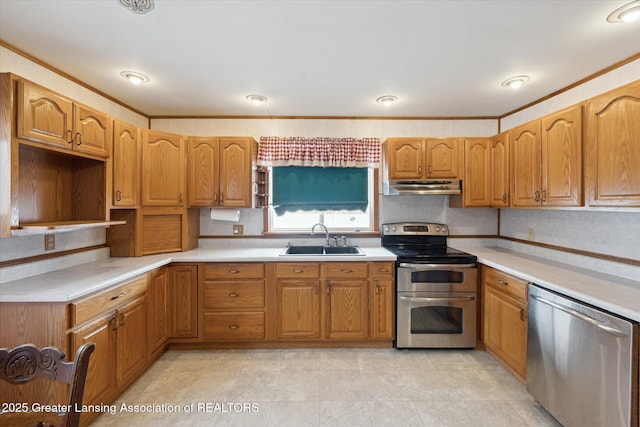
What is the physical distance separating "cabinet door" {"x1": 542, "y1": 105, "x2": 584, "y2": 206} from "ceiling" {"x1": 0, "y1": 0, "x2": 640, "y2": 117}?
43 cm

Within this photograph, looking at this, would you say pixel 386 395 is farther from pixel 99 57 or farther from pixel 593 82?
pixel 99 57

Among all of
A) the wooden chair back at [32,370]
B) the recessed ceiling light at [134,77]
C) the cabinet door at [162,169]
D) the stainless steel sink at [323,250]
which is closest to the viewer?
the wooden chair back at [32,370]

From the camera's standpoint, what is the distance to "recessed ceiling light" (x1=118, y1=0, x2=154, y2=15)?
149 centimetres

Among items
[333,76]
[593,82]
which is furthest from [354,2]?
[593,82]

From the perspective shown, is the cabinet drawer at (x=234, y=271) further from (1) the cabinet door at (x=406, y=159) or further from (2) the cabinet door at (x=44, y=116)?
(1) the cabinet door at (x=406, y=159)

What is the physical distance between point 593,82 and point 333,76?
6.81 ft

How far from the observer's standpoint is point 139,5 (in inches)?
59.8

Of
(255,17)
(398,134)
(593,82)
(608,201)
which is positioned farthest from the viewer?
(398,134)

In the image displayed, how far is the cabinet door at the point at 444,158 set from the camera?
3.02 meters

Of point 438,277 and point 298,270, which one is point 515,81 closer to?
point 438,277

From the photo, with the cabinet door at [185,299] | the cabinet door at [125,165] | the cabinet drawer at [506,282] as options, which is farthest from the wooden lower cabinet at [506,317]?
the cabinet door at [125,165]

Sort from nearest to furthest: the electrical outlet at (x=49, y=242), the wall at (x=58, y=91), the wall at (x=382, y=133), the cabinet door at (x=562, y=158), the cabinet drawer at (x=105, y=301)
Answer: the cabinet drawer at (x=105, y=301) → the wall at (x=58, y=91) → the cabinet door at (x=562, y=158) → the electrical outlet at (x=49, y=242) → the wall at (x=382, y=133)

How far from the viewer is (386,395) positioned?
2.14m

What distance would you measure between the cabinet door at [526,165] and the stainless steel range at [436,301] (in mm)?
689
